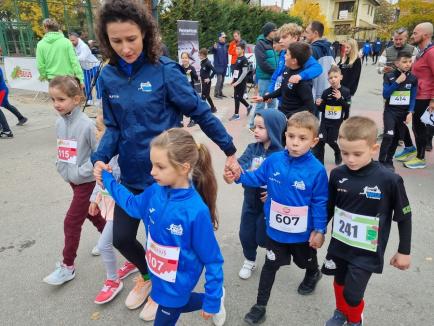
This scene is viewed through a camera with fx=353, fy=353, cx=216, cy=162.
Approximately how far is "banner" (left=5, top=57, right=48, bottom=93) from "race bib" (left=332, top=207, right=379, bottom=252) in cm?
1039

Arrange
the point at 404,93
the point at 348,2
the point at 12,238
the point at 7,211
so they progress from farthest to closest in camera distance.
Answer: the point at 348,2, the point at 404,93, the point at 7,211, the point at 12,238

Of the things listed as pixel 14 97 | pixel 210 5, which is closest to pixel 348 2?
pixel 210 5

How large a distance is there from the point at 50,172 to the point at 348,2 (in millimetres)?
65834

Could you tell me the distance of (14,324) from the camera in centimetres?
247

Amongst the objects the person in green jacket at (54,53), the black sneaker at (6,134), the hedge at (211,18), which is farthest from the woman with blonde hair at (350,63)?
the hedge at (211,18)

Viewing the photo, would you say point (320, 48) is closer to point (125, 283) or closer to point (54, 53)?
point (125, 283)

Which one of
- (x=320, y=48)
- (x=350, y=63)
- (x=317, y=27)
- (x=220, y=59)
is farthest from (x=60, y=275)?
(x=220, y=59)

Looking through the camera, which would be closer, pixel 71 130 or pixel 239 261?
pixel 71 130

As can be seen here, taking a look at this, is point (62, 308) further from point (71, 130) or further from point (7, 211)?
point (7, 211)

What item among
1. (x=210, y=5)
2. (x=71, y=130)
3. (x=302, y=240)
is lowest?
(x=302, y=240)

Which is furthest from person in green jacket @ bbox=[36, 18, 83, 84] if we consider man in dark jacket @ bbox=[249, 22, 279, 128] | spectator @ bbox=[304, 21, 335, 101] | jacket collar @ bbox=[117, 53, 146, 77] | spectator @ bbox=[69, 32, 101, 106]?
jacket collar @ bbox=[117, 53, 146, 77]

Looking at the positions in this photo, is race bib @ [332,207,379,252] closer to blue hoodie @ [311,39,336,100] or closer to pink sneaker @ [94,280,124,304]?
pink sneaker @ [94,280,124,304]

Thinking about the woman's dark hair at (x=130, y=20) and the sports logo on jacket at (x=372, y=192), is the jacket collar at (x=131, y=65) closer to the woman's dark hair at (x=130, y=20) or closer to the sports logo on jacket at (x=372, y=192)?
the woman's dark hair at (x=130, y=20)

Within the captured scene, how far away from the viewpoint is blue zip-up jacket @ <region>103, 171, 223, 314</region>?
1.78 metres
